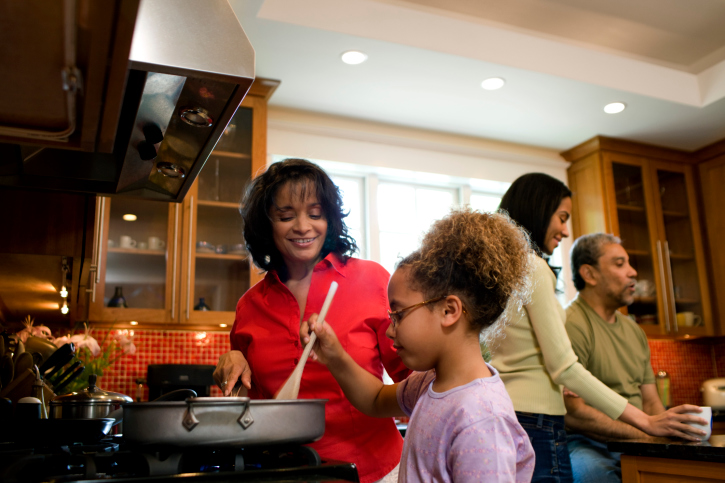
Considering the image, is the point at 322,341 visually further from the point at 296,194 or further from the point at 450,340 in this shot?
the point at 296,194

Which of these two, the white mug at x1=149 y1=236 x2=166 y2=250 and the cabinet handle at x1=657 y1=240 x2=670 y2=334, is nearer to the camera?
the white mug at x1=149 y1=236 x2=166 y2=250

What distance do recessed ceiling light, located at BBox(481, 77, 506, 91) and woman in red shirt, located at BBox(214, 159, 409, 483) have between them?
2.02 m

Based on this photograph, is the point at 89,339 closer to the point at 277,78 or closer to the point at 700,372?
the point at 277,78

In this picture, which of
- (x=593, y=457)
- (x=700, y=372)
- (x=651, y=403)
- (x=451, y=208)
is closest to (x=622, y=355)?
(x=651, y=403)

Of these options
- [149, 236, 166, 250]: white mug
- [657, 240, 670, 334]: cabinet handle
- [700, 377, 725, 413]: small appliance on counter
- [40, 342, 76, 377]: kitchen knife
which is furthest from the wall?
[40, 342, 76, 377]: kitchen knife

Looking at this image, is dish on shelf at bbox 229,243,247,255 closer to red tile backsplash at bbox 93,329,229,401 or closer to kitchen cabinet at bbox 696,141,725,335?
red tile backsplash at bbox 93,329,229,401

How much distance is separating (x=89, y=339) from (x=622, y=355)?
6.39ft

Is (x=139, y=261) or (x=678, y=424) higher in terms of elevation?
(x=139, y=261)

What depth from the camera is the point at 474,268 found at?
1031 millimetres

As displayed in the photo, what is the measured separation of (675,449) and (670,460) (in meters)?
0.06

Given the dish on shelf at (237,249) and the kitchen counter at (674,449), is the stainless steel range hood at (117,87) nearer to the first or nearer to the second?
the kitchen counter at (674,449)

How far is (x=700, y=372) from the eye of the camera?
4199 millimetres

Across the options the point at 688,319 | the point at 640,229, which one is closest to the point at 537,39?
the point at 640,229

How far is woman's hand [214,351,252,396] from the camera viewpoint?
3.64ft
